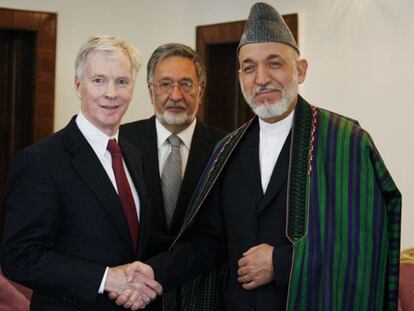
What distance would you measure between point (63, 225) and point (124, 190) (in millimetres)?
242

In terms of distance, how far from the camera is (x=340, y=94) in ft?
14.5

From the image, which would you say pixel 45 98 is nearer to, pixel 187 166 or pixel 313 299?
pixel 187 166

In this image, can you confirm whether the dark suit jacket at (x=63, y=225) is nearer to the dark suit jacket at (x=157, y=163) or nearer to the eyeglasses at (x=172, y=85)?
the dark suit jacket at (x=157, y=163)

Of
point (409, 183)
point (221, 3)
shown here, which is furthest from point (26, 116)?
point (409, 183)

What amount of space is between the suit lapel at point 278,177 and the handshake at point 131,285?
0.43m

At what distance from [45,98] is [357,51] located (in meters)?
2.17

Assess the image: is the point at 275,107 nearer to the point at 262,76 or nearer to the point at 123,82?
the point at 262,76

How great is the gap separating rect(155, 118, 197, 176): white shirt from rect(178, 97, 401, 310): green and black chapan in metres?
0.87

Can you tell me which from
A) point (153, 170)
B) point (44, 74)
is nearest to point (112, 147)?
point (153, 170)

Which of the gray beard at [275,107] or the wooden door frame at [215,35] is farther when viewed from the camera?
the wooden door frame at [215,35]

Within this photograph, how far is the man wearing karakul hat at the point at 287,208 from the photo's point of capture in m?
2.26

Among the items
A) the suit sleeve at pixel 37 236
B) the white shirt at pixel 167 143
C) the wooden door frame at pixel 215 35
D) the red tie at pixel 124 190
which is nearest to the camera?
the suit sleeve at pixel 37 236

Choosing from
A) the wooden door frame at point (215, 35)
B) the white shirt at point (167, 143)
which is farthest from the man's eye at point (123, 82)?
the wooden door frame at point (215, 35)

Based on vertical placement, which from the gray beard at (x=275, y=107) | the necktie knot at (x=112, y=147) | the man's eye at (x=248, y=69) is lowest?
the necktie knot at (x=112, y=147)
